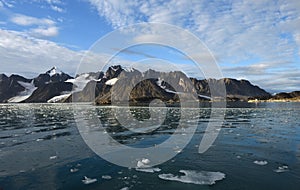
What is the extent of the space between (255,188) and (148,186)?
434 cm

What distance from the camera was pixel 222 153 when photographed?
16125mm

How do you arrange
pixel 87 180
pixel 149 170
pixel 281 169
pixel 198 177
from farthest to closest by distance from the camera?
pixel 149 170 < pixel 281 169 < pixel 198 177 < pixel 87 180

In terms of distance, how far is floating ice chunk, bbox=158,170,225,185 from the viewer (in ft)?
36.7

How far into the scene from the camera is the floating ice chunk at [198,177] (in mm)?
11195

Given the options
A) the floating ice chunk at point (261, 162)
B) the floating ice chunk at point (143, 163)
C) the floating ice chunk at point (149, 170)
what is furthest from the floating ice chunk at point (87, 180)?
the floating ice chunk at point (261, 162)

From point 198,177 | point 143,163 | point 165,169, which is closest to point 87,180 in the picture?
point 143,163

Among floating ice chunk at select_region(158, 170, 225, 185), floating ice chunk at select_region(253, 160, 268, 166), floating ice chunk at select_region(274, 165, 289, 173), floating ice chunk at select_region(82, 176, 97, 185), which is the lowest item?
floating ice chunk at select_region(82, 176, 97, 185)

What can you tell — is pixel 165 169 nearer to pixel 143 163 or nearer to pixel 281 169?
pixel 143 163

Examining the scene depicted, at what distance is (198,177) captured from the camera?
11688mm

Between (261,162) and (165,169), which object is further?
(261,162)

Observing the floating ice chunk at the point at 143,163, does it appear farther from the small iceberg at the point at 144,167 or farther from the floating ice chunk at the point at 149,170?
the floating ice chunk at the point at 149,170

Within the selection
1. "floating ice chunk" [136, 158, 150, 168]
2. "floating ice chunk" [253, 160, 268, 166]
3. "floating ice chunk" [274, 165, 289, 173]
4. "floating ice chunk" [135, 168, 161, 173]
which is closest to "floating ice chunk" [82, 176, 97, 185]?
"floating ice chunk" [135, 168, 161, 173]

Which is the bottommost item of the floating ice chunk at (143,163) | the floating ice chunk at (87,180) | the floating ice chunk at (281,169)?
the floating ice chunk at (87,180)

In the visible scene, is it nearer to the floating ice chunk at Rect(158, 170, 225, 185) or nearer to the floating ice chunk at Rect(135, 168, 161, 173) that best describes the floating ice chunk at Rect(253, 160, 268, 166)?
the floating ice chunk at Rect(158, 170, 225, 185)
